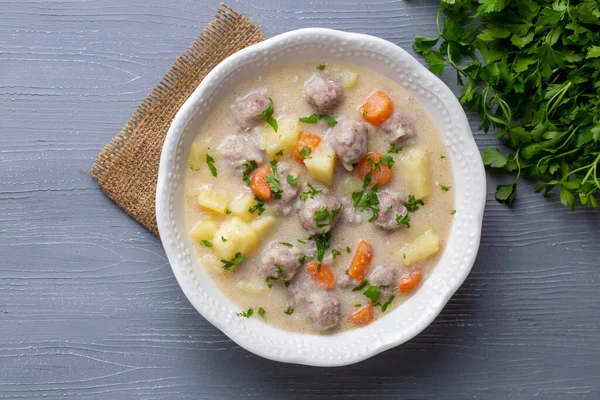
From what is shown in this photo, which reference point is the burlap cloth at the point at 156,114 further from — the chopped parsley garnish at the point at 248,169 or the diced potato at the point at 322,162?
the diced potato at the point at 322,162

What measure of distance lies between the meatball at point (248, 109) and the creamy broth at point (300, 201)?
0.03m

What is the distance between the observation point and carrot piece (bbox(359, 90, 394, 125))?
4027 mm

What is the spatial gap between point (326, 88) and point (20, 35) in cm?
227

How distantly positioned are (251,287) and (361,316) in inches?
30.6

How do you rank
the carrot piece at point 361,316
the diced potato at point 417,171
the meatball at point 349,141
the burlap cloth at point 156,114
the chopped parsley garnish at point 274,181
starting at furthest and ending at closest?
the burlap cloth at point 156,114
the carrot piece at point 361,316
the diced potato at point 417,171
the chopped parsley garnish at point 274,181
the meatball at point 349,141

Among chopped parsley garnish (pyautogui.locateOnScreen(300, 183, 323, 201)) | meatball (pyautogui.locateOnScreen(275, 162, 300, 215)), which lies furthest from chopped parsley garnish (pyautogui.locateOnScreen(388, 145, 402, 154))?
meatball (pyautogui.locateOnScreen(275, 162, 300, 215))

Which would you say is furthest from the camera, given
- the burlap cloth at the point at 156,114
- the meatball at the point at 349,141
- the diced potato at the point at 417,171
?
the burlap cloth at the point at 156,114

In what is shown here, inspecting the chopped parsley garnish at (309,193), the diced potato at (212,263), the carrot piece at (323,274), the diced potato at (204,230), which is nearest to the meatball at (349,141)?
the chopped parsley garnish at (309,193)

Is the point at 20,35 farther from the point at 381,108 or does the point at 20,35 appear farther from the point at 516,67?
the point at 516,67

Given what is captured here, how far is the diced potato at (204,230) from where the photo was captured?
4.05 metres

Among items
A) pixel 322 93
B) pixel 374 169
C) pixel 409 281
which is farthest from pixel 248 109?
pixel 409 281

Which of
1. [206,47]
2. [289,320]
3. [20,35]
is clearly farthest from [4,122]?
[289,320]

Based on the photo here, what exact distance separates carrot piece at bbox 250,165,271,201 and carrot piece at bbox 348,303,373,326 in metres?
1.00

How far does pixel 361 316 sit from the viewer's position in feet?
13.7
